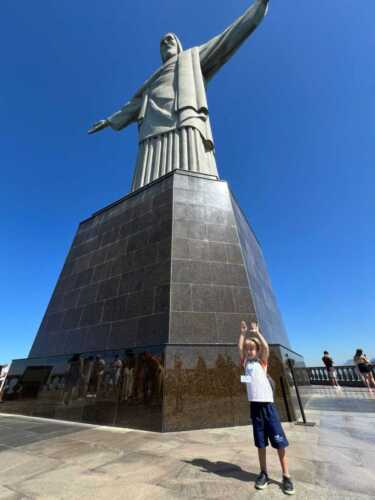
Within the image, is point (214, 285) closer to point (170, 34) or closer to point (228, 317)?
point (228, 317)

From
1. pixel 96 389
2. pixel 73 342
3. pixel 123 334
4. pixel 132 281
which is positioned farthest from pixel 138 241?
pixel 96 389

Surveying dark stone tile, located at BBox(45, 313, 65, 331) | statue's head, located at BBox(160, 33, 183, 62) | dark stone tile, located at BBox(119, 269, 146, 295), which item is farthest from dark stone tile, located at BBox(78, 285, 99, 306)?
statue's head, located at BBox(160, 33, 183, 62)

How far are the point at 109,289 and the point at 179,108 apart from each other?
→ 9989 millimetres

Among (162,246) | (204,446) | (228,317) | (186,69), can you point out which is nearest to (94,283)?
(162,246)

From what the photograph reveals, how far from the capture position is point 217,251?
8.02 m

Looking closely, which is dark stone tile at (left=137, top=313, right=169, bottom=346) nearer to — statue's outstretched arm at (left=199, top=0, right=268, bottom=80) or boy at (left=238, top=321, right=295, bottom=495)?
boy at (left=238, top=321, right=295, bottom=495)

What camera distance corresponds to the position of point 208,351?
581cm

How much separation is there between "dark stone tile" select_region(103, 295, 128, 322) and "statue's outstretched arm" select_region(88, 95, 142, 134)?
13.3 metres

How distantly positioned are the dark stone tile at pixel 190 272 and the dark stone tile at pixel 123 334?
1.68 meters

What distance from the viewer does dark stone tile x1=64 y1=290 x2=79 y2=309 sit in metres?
9.10

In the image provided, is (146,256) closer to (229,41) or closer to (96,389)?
(96,389)

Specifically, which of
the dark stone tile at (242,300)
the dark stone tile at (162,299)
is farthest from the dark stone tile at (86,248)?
the dark stone tile at (242,300)

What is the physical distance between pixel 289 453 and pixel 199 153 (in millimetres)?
11241

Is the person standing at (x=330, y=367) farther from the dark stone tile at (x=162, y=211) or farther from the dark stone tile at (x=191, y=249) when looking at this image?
the dark stone tile at (x=162, y=211)
